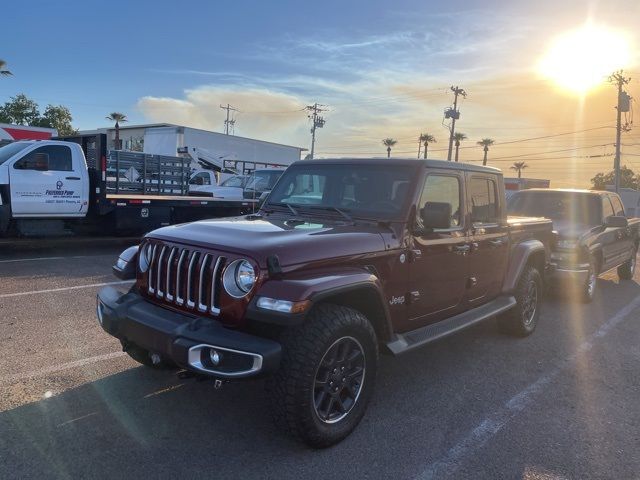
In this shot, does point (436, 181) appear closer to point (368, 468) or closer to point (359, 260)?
point (359, 260)

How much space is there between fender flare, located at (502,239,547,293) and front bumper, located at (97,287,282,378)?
3.38 metres

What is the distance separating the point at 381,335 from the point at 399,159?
5.02ft

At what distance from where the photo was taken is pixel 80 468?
2918mm

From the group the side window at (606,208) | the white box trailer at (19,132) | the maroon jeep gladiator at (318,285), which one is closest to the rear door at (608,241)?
the side window at (606,208)

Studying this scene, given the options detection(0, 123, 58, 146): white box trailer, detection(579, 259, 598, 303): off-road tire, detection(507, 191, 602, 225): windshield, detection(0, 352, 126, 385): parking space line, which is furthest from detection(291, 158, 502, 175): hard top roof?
detection(0, 123, 58, 146): white box trailer

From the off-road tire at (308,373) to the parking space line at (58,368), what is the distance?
219 cm

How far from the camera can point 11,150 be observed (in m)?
9.80

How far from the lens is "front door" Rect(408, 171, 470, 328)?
403cm

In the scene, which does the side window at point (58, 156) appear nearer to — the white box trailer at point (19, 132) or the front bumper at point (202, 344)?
the front bumper at point (202, 344)

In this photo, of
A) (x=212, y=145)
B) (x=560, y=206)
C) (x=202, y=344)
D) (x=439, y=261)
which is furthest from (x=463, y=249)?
(x=212, y=145)

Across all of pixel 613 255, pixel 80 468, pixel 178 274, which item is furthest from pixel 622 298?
pixel 80 468

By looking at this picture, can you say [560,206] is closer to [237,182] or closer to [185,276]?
[185,276]

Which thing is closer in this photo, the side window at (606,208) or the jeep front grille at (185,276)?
the jeep front grille at (185,276)

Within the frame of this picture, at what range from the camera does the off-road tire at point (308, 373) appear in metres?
3.02
